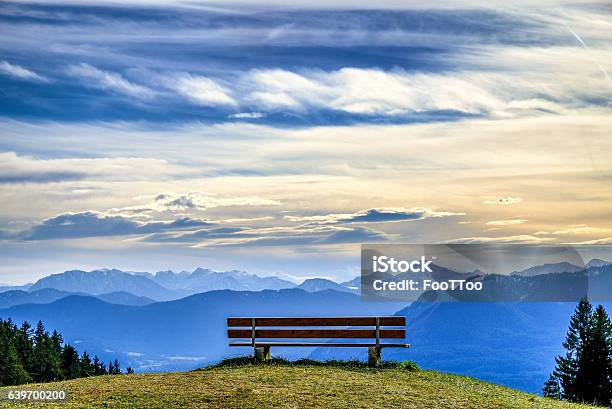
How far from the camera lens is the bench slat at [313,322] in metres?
26.2

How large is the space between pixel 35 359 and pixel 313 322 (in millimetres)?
67418

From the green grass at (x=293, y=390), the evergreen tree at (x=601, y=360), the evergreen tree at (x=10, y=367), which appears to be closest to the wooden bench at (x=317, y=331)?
the green grass at (x=293, y=390)

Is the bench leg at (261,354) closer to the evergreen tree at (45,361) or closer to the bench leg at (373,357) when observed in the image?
the bench leg at (373,357)

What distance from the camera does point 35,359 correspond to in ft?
282

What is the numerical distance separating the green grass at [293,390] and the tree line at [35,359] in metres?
56.5

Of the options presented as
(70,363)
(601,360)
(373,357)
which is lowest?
(70,363)

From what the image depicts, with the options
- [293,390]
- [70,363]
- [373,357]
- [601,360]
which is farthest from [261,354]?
[70,363]

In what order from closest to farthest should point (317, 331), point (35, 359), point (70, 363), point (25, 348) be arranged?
point (317, 331) → point (35, 359) → point (25, 348) → point (70, 363)

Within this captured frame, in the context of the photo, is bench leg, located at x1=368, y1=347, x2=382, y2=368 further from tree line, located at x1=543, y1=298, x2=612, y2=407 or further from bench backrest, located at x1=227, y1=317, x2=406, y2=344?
tree line, located at x1=543, y1=298, x2=612, y2=407

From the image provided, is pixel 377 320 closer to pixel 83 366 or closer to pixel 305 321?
pixel 305 321

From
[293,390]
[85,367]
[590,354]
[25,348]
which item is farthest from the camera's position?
[85,367]

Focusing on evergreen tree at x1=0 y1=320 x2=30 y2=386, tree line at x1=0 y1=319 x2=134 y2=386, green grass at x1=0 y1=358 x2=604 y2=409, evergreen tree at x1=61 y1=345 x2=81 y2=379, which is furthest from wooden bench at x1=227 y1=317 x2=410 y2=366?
evergreen tree at x1=61 y1=345 x2=81 y2=379

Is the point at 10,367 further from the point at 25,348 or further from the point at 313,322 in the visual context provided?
the point at 313,322

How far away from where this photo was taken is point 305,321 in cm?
2709
